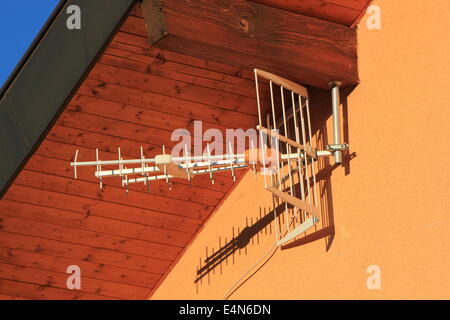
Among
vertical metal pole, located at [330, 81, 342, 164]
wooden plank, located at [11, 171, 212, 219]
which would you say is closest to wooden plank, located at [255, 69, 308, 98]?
vertical metal pole, located at [330, 81, 342, 164]

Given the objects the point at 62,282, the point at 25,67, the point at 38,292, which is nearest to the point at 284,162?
the point at 25,67

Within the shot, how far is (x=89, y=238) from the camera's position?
5.46m

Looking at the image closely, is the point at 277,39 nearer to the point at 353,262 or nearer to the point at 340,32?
the point at 340,32

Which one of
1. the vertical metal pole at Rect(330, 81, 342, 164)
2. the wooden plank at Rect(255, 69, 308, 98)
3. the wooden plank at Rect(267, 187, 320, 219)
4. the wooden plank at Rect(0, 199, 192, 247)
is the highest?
the wooden plank at Rect(255, 69, 308, 98)

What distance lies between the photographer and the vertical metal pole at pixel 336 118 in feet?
15.2

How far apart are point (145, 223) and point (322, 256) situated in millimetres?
1103

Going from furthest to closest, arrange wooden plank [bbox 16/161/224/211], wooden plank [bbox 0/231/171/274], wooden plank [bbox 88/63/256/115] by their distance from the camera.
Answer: wooden plank [bbox 0/231/171/274]
wooden plank [bbox 16/161/224/211]
wooden plank [bbox 88/63/256/115]

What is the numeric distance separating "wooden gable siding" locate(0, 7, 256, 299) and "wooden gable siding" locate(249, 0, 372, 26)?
39 cm

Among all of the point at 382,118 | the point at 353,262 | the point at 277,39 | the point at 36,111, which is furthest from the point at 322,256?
the point at 36,111

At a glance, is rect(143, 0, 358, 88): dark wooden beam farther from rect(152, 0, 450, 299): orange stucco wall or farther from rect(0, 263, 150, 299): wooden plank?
rect(0, 263, 150, 299): wooden plank

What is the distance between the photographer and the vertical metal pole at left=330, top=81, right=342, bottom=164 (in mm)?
4645

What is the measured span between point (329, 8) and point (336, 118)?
1.54 feet

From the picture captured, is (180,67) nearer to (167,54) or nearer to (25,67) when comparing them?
(167,54)
